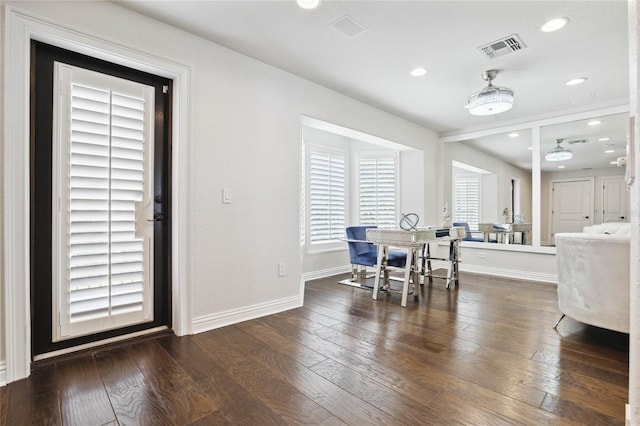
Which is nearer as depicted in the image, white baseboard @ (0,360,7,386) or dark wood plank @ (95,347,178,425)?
dark wood plank @ (95,347,178,425)

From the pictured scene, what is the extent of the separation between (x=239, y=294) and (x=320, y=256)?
214 centimetres

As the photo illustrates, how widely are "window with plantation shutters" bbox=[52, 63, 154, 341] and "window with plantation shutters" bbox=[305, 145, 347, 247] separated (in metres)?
2.57

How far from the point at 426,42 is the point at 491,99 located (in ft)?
3.15

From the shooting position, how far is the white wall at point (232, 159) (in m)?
2.38

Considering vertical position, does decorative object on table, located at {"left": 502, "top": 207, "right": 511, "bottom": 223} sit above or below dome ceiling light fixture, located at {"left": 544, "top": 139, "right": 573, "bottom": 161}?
below

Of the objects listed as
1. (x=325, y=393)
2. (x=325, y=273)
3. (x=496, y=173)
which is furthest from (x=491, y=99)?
(x=325, y=273)

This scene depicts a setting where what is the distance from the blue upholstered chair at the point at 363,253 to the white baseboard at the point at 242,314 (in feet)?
3.67

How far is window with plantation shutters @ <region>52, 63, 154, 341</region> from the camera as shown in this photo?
216 centimetres

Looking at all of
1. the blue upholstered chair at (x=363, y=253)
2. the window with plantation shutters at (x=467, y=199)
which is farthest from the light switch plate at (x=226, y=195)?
the window with plantation shutters at (x=467, y=199)

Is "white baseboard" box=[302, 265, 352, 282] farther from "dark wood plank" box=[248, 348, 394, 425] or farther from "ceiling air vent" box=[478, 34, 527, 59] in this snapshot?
"ceiling air vent" box=[478, 34, 527, 59]

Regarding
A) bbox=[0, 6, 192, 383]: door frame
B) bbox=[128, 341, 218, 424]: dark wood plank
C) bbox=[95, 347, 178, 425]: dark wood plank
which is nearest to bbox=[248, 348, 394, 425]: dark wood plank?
bbox=[128, 341, 218, 424]: dark wood plank

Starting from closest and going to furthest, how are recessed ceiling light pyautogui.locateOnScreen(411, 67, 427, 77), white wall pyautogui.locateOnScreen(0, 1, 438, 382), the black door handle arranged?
white wall pyautogui.locateOnScreen(0, 1, 438, 382) < the black door handle < recessed ceiling light pyautogui.locateOnScreen(411, 67, 427, 77)

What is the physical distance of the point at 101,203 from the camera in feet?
7.52

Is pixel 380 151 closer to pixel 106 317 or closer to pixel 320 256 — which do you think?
pixel 320 256
